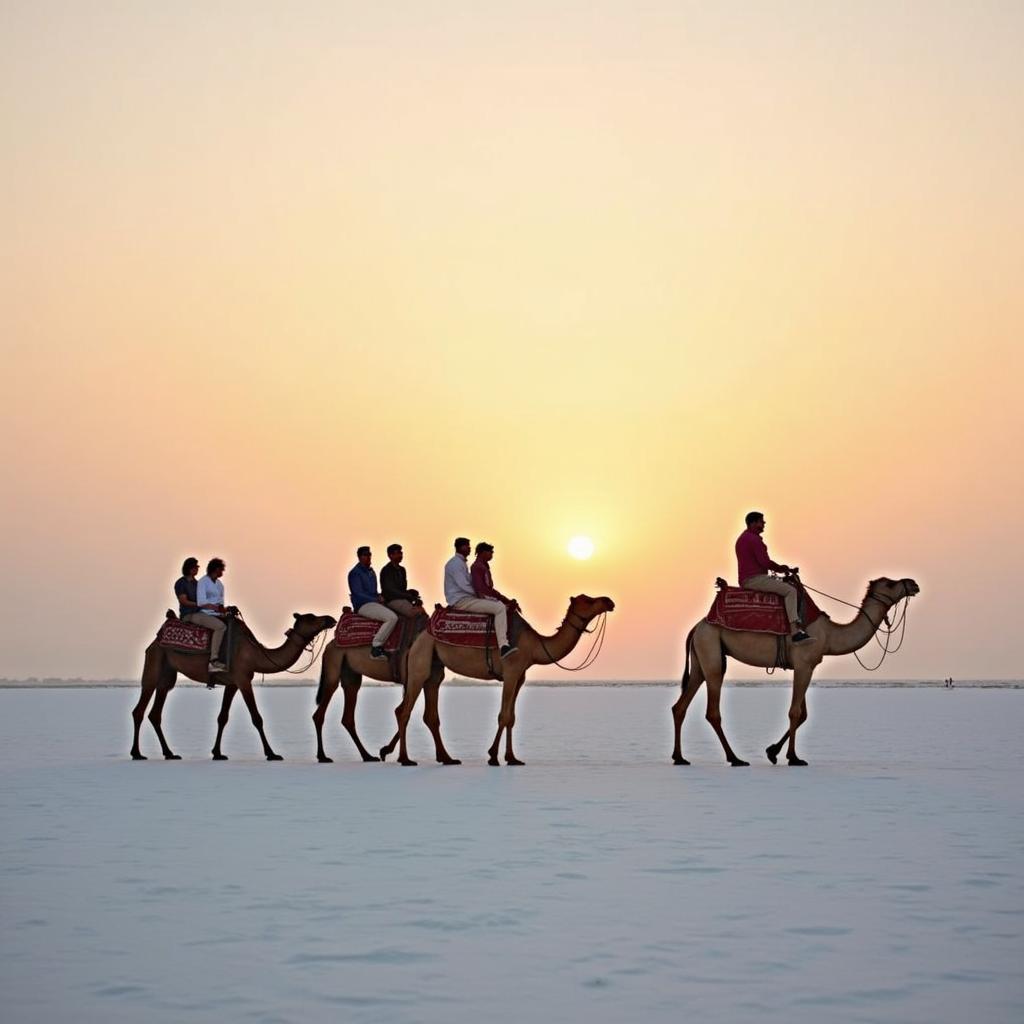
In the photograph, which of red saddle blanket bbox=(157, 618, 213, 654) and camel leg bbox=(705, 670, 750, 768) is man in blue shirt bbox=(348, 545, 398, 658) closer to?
red saddle blanket bbox=(157, 618, 213, 654)

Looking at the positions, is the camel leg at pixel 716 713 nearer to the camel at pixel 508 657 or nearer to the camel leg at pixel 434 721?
the camel at pixel 508 657

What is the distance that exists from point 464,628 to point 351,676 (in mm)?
2487

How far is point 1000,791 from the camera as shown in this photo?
15.8 metres

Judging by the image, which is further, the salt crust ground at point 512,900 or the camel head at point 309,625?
the camel head at point 309,625

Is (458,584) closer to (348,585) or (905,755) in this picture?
(348,585)

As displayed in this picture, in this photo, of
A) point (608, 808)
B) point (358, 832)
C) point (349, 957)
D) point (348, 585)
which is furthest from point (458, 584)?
point (349, 957)

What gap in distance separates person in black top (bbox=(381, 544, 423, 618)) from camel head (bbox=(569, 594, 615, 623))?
7.37ft

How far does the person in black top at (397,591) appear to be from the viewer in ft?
69.8

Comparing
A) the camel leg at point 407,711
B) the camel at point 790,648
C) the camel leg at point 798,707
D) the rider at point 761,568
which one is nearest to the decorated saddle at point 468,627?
the camel leg at point 407,711

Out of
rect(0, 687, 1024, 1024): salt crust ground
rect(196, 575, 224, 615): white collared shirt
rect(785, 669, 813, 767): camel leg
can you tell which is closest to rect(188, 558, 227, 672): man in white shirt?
rect(196, 575, 224, 615): white collared shirt

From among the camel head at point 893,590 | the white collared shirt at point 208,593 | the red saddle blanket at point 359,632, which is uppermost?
the camel head at point 893,590

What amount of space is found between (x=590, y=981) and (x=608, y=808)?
7124 mm

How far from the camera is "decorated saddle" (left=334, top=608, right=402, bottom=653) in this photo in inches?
837

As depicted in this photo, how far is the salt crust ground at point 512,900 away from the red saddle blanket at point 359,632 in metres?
4.23
